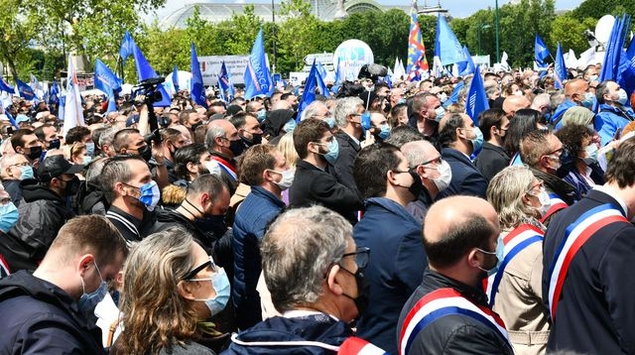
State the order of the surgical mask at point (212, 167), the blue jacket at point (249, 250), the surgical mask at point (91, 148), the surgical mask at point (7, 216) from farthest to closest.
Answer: the surgical mask at point (91, 148)
the surgical mask at point (212, 167)
the blue jacket at point (249, 250)
the surgical mask at point (7, 216)

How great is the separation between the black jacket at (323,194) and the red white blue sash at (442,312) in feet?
9.36

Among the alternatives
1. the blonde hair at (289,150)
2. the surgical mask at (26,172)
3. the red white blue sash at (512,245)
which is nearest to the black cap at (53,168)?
the surgical mask at (26,172)

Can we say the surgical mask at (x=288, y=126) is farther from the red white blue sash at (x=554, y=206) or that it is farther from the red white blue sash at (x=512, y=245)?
the red white blue sash at (x=512, y=245)

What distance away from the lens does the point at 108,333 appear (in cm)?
402

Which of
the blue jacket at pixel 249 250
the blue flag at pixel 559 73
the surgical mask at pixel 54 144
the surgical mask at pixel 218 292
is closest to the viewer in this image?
the surgical mask at pixel 218 292

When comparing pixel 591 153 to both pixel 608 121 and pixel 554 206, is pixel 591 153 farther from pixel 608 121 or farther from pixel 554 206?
pixel 608 121

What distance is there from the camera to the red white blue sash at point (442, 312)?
9.71 ft

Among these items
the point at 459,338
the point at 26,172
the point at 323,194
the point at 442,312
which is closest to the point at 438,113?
the point at 323,194

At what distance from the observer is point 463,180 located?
6.19 metres

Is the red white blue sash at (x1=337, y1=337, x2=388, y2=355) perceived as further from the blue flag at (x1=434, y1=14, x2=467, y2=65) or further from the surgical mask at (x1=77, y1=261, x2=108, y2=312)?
the blue flag at (x1=434, y1=14, x2=467, y2=65)

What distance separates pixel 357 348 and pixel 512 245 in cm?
186

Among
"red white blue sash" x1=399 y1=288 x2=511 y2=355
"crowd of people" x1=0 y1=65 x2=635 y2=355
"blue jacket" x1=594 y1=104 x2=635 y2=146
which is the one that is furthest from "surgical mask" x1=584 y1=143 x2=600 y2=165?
"red white blue sash" x1=399 y1=288 x2=511 y2=355

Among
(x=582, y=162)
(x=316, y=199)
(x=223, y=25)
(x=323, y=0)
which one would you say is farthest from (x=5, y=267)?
(x=323, y=0)

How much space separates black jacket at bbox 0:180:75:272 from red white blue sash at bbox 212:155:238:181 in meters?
1.58
